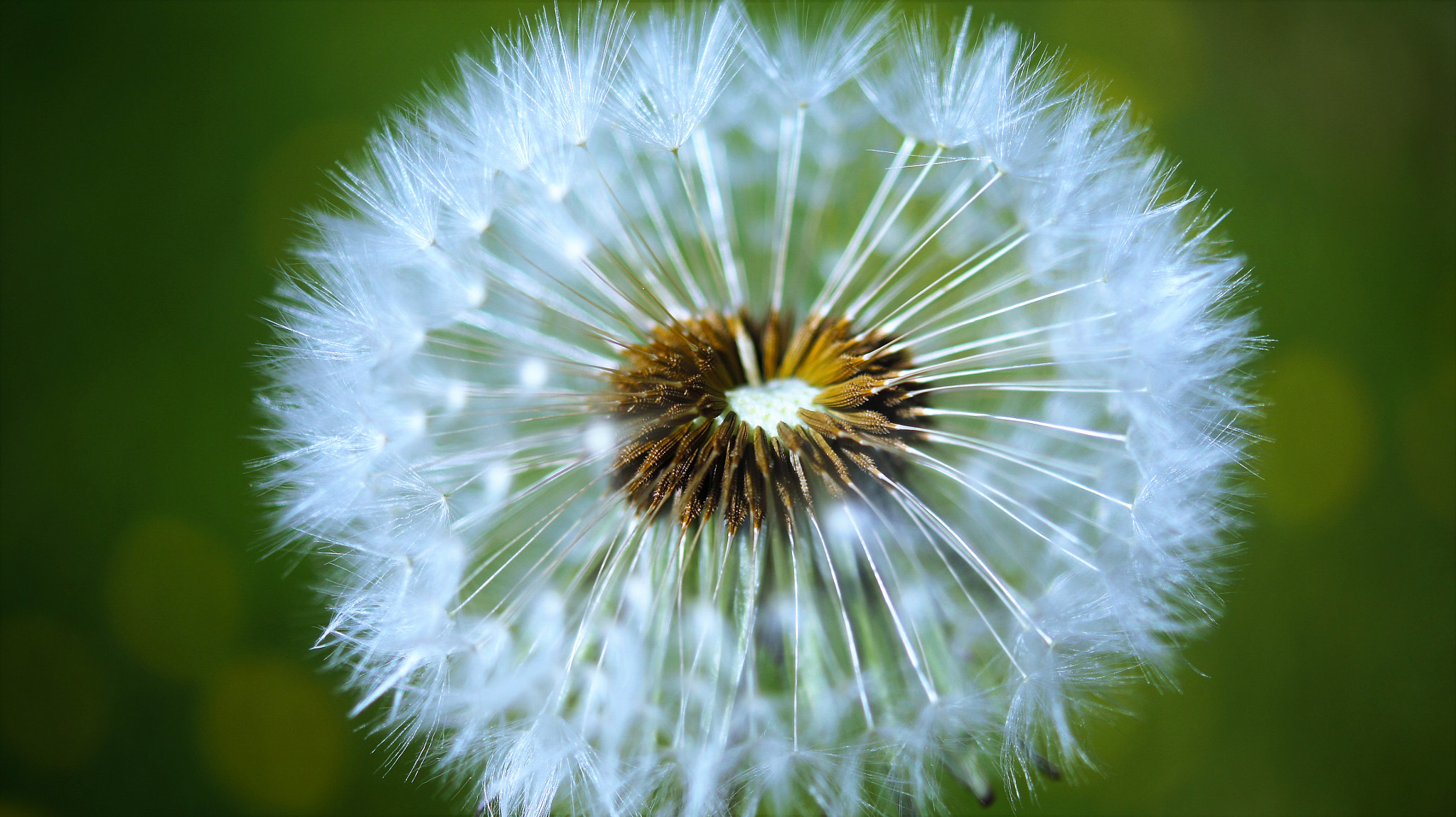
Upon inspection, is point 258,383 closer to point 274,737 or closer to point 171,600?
point 171,600

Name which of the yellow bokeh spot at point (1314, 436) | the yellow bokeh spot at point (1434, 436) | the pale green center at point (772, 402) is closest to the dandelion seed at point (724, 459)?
the pale green center at point (772, 402)

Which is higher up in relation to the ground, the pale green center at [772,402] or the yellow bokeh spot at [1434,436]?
the yellow bokeh spot at [1434,436]

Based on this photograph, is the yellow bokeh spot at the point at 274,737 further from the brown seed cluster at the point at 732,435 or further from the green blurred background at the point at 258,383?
the brown seed cluster at the point at 732,435

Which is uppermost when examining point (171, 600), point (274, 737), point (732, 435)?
point (732, 435)

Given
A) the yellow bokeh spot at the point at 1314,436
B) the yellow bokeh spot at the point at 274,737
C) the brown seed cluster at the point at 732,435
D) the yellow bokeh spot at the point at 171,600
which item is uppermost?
the yellow bokeh spot at the point at 1314,436

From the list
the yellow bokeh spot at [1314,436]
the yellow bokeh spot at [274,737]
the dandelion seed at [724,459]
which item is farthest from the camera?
the yellow bokeh spot at [1314,436]

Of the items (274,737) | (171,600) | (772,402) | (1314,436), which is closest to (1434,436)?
(1314,436)
